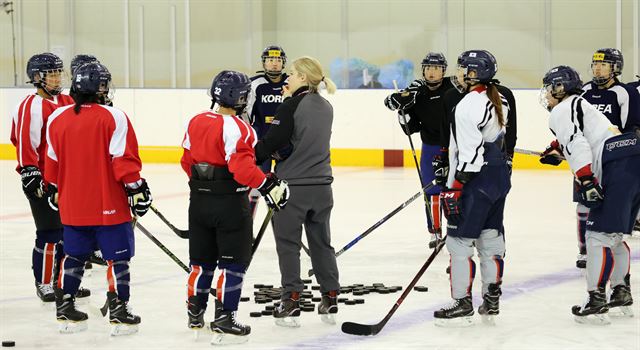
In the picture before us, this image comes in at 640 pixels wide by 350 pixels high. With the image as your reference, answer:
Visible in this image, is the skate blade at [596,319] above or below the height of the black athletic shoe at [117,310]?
below

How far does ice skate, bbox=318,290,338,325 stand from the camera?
5152 mm

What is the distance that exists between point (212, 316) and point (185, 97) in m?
10.0

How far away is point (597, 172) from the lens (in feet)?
16.8

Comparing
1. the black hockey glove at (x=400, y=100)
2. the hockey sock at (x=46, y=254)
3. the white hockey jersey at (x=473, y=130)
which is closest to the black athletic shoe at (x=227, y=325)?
the white hockey jersey at (x=473, y=130)

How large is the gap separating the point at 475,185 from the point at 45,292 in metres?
2.21

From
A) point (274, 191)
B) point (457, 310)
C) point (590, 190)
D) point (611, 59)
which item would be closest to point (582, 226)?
point (611, 59)

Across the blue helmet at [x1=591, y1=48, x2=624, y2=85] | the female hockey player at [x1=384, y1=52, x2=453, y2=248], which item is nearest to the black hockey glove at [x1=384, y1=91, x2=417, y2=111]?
the female hockey player at [x1=384, y1=52, x2=453, y2=248]

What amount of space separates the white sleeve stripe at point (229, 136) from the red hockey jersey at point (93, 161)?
39 centimetres

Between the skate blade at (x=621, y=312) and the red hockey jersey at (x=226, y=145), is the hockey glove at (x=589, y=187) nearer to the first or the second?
the skate blade at (x=621, y=312)

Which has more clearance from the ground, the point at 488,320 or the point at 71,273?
the point at 71,273

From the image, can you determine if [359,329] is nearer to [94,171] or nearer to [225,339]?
[225,339]

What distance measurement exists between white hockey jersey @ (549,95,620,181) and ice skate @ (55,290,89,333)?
7.48ft

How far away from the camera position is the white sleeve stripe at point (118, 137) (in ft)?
15.3

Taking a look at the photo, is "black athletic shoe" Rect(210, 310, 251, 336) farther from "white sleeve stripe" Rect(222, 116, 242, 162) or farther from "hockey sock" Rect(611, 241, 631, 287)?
"hockey sock" Rect(611, 241, 631, 287)
